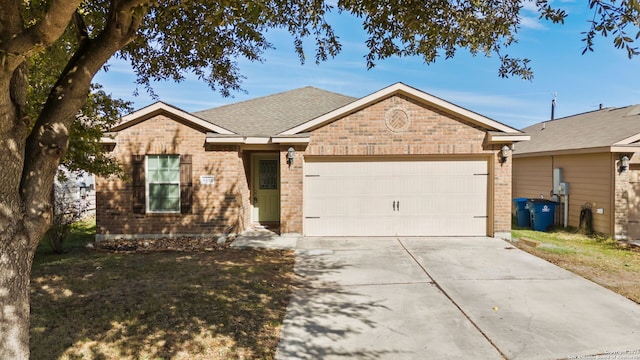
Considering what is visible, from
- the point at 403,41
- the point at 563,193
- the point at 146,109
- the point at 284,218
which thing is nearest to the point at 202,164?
the point at 146,109

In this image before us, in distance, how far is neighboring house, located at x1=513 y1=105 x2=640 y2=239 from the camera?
10609 mm

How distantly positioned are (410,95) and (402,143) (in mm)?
1327

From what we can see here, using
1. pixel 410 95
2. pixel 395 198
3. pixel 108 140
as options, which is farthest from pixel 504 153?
pixel 108 140

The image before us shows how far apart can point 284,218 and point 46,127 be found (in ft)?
25.6

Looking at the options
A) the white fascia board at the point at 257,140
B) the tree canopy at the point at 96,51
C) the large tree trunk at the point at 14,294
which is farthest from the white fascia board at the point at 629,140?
the large tree trunk at the point at 14,294

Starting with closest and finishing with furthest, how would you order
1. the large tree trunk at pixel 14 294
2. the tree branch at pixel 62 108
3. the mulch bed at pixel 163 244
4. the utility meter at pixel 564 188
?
the large tree trunk at pixel 14 294
the tree branch at pixel 62 108
the mulch bed at pixel 163 244
the utility meter at pixel 564 188

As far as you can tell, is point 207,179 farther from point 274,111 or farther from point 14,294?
point 14,294

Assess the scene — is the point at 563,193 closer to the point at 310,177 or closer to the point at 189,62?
the point at 310,177

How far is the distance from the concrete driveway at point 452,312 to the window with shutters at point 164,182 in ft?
14.7

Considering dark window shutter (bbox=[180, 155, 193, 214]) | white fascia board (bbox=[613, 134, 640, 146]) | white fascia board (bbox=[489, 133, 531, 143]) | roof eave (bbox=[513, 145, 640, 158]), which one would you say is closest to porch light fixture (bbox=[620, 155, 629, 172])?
roof eave (bbox=[513, 145, 640, 158])

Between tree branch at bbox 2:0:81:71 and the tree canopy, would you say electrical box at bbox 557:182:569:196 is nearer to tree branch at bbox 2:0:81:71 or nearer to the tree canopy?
the tree canopy

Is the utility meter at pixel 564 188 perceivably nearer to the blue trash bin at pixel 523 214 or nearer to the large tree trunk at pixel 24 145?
the blue trash bin at pixel 523 214

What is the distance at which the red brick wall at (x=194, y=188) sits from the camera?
34.0 ft

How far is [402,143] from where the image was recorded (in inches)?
408
